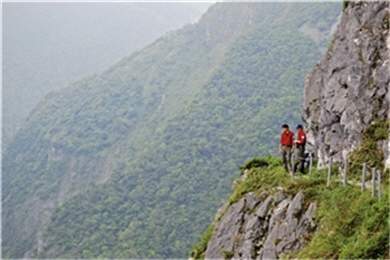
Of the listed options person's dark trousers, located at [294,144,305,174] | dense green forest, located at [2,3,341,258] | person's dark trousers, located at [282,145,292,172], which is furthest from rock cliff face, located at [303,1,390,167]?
dense green forest, located at [2,3,341,258]

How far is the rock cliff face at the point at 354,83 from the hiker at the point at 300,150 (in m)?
0.64

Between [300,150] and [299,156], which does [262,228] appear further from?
[300,150]

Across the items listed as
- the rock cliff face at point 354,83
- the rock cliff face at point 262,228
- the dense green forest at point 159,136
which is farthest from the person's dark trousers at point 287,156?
the dense green forest at point 159,136

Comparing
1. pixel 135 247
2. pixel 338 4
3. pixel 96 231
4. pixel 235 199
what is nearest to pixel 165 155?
pixel 96 231

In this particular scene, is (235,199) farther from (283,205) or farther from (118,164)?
(118,164)

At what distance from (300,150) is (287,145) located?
1.32ft

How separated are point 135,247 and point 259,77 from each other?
51.6 meters

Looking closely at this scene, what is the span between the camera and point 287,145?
15.8 meters

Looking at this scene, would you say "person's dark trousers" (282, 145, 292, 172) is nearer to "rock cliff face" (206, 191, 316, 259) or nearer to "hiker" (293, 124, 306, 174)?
"hiker" (293, 124, 306, 174)

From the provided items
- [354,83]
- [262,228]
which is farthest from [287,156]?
[262,228]

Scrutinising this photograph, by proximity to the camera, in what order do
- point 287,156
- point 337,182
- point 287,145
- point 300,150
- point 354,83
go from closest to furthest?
point 337,182 → point 354,83 → point 287,145 → point 300,150 → point 287,156

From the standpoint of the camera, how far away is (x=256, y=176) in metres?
16.4

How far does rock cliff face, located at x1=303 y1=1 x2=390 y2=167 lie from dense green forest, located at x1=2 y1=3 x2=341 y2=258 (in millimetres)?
57436

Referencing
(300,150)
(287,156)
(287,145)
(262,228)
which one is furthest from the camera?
(287,156)
